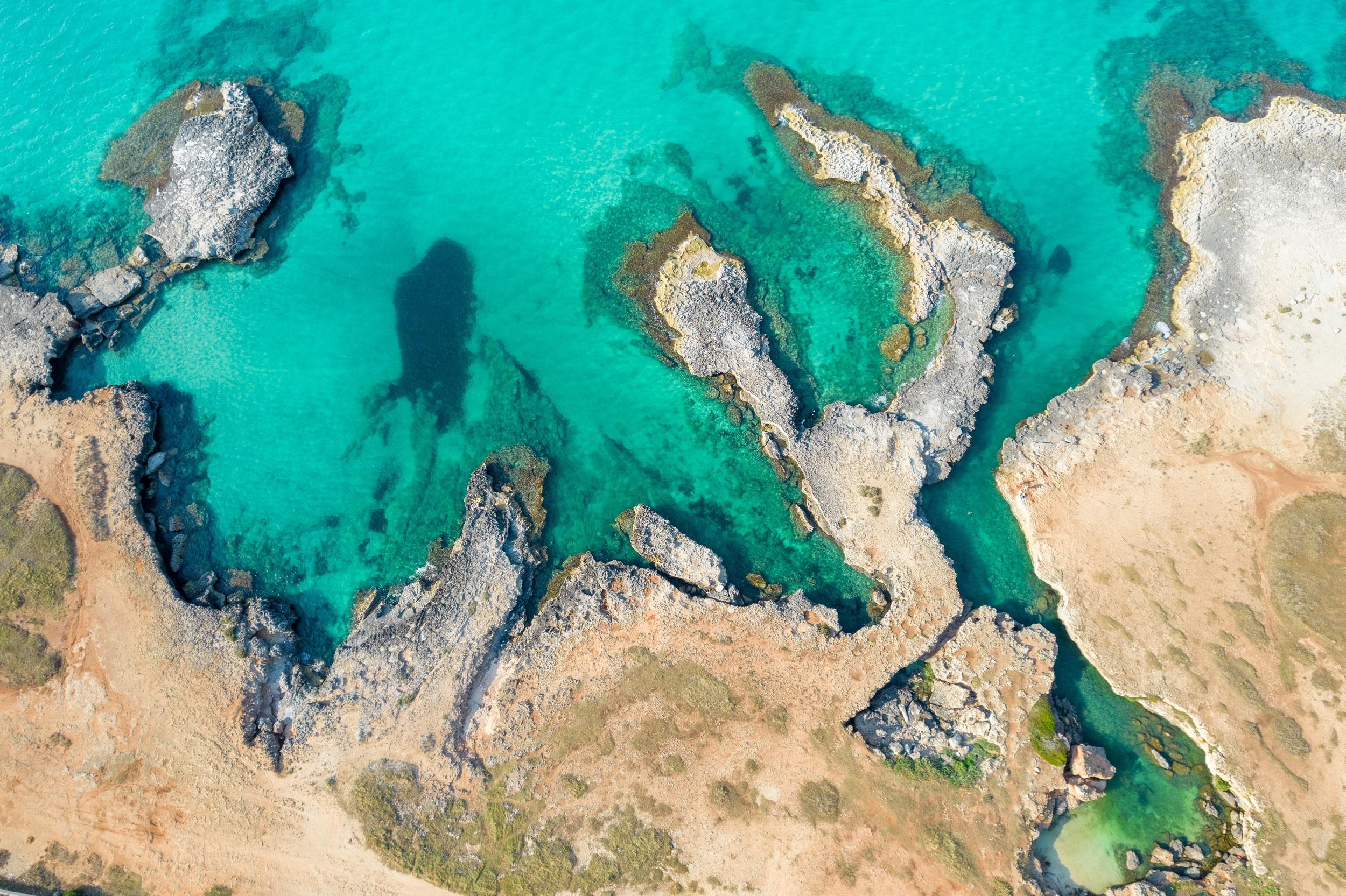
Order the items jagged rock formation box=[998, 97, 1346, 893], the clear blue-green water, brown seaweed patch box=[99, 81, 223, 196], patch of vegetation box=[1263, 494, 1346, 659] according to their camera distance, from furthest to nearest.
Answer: brown seaweed patch box=[99, 81, 223, 196] → the clear blue-green water → patch of vegetation box=[1263, 494, 1346, 659] → jagged rock formation box=[998, 97, 1346, 893]

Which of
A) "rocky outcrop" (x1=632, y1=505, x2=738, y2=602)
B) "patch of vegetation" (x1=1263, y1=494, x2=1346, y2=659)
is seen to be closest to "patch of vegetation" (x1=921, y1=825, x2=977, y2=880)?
"rocky outcrop" (x1=632, y1=505, x2=738, y2=602)

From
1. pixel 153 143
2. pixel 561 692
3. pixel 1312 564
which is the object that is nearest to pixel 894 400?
pixel 1312 564

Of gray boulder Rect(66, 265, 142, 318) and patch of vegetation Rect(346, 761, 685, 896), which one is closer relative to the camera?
patch of vegetation Rect(346, 761, 685, 896)

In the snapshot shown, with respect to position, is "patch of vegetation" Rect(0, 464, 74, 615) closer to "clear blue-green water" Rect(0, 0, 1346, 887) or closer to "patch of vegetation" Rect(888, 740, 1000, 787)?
"clear blue-green water" Rect(0, 0, 1346, 887)

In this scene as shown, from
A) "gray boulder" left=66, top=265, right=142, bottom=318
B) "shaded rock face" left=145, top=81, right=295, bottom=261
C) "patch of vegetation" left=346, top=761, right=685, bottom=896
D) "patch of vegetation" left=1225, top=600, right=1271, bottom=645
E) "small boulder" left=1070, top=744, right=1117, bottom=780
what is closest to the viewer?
"patch of vegetation" left=346, top=761, right=685, bottom=896

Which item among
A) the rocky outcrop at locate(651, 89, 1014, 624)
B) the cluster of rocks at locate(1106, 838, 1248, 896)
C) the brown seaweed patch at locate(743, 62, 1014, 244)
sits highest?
the brown seaweed patch at locate(743, 62, 1014, 244)

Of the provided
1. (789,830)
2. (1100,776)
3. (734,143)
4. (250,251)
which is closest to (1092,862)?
(1100,776)
